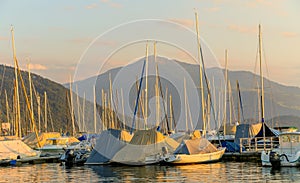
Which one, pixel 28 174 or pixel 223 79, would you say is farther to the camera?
pixel 223 79

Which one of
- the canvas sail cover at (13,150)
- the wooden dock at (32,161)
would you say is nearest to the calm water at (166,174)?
the wooden dock at (32,161)

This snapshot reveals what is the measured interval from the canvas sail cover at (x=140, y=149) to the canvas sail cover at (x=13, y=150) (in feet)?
52.6

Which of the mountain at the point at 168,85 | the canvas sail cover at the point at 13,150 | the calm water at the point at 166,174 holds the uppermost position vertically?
the mountain at the point at 168,85

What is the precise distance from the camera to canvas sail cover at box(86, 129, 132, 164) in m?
51.4

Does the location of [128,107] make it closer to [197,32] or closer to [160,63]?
[160,63]

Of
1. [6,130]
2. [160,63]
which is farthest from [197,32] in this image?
[6,130]

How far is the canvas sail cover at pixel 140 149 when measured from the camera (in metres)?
50.2

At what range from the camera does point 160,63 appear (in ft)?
227

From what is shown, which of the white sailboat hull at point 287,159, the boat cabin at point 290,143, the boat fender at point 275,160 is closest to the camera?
the white sailboat hull at point 287,159

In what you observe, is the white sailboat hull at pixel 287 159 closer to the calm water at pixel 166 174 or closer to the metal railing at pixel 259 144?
the calm water at pixel 166 174

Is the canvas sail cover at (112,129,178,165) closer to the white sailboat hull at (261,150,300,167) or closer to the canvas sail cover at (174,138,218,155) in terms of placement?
the canvas sail cover at (174,138,218,155)

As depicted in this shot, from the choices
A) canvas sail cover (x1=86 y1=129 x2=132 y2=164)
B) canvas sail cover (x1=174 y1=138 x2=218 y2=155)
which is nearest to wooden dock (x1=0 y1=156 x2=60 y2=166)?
canvas sail cover (x1=86 y1=129 x2=132 y2=164)

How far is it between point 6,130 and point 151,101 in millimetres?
54204

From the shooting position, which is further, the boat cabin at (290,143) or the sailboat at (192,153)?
the sailboat at (192,153)
